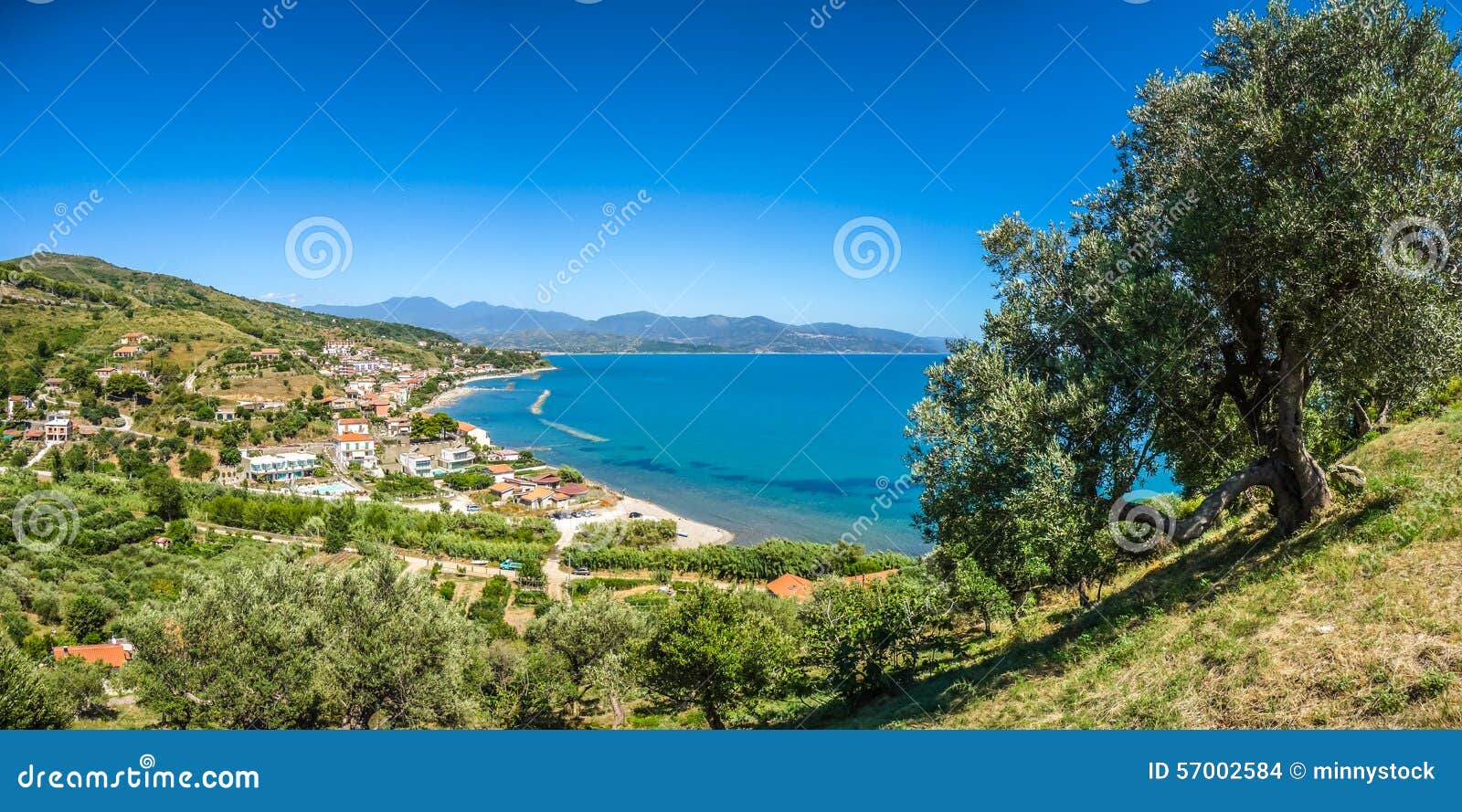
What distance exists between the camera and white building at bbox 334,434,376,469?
6956 cm

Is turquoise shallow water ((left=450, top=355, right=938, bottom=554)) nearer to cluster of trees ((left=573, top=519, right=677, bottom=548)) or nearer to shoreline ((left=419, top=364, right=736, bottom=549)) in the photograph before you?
shoreline ((left=419, top=364, right=736, bottom=549))

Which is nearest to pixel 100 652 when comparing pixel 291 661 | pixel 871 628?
pixel 291 661

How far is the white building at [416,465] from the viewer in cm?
6894

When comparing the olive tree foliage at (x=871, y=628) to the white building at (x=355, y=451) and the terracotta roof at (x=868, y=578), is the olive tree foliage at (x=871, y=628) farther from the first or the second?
the white building at (x=355, y=451)

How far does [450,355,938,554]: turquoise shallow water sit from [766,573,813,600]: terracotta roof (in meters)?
4.81

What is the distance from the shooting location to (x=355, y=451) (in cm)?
7075

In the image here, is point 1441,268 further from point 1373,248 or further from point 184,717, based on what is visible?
point 184,717

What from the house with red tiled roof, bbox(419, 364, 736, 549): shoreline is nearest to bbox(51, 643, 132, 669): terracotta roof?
the house with red tiled roof

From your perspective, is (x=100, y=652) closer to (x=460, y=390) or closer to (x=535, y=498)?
(x=535, y=498)

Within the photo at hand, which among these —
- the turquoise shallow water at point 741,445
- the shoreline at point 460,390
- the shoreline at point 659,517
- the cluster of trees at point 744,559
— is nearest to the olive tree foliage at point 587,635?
the turquoise shallow water at point 741,445

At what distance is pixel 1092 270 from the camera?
8805 millimetres

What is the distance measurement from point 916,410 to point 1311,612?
4.48 meters

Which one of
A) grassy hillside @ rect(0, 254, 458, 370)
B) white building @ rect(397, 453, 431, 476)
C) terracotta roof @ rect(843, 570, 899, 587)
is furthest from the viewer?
grassy hillside @ rect(0, 254, 458, 370)

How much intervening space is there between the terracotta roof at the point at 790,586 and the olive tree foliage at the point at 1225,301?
24522 mm
